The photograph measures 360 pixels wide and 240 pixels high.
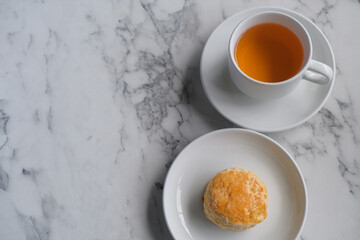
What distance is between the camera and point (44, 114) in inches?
43.8

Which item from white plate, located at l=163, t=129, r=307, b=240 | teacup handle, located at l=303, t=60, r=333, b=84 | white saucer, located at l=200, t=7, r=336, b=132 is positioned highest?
teacup handle, located at l=303, t=60, r=333, b=84

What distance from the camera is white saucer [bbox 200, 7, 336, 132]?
998 millimetres

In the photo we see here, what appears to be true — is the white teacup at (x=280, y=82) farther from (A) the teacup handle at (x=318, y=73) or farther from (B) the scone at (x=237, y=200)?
(B) the scone at (x=237, y=200)

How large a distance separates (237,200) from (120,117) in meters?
0.35

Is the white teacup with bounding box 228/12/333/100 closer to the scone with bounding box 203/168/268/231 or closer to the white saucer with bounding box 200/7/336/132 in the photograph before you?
the white saucer with bounding box 200/7/336/132

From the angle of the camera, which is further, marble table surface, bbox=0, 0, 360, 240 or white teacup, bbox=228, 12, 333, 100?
marble table surface, bbox=0, 0, 360, 240

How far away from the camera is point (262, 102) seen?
1017 mm

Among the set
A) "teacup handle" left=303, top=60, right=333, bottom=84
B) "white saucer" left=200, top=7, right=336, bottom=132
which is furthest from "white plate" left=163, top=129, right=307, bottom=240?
"teacup handle" left=303, top=60, right=333, bottom=84

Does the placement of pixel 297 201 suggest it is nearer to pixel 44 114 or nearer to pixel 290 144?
pixel 290 144

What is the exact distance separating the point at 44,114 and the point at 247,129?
495 millimetres

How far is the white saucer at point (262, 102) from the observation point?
1.00 meters

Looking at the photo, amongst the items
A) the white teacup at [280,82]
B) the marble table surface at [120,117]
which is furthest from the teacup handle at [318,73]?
the marble table surface at [120,117]

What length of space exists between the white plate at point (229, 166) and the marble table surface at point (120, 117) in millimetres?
68

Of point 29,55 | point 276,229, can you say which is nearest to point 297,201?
point 276,229
